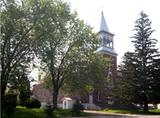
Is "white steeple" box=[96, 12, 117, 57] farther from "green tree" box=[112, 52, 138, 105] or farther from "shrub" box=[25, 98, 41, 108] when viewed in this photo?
"shrub" box=[25, 98, 41, 108]

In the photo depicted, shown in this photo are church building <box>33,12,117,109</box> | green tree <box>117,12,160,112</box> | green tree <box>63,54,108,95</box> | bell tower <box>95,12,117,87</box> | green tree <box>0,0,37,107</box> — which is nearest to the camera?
green tree <box>0,0,37,107</box>

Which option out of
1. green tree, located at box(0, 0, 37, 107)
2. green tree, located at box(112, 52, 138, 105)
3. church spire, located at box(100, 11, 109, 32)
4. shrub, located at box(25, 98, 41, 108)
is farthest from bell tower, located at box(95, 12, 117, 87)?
green tree, located at box(0, 0, 37, 107)

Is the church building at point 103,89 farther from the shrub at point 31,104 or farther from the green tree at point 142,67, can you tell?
the shrub at point 31,104

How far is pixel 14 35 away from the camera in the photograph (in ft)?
98.2

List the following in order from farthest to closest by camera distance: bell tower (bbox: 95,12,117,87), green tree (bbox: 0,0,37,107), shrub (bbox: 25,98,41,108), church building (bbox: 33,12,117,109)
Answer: bell tower (bbox: 95,12,117,87)
church building (bbox: 33,12,117,109)
shrub (bbox: 25,98,41,108)
green tree (bbox: 0,0,37,107)

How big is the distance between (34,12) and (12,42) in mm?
3140

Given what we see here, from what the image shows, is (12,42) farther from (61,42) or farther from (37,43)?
(61,42)

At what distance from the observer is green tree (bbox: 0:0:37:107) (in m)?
29.4

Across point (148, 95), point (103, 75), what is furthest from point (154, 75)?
point (103, 75)

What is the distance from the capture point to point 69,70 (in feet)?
148

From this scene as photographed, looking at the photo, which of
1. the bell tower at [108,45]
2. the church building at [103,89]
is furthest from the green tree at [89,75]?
the bell tower at [108,45]

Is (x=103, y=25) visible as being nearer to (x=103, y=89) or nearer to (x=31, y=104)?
(x=103, y=89)

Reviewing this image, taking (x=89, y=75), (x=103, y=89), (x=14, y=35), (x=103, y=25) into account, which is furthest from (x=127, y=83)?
(x=14, y=35)

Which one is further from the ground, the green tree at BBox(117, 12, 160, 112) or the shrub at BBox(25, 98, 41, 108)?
the green tree at BBox(117, 12, 160, 112)
